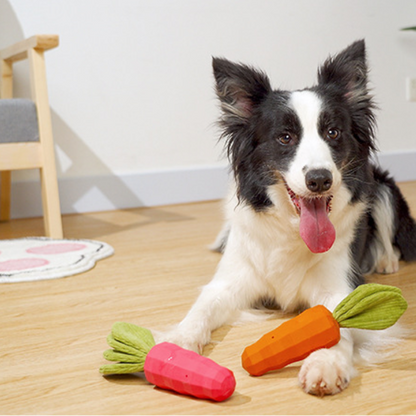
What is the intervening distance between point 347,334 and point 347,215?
448 millimetres

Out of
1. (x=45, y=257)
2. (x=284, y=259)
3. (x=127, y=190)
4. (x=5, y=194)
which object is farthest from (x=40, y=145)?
(x=284, y=259)

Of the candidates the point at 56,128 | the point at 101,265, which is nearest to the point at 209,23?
the point at 56,128

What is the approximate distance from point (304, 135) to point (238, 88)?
28cm

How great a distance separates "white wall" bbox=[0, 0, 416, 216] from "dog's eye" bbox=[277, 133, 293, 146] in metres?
2.47

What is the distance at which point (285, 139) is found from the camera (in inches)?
63.6

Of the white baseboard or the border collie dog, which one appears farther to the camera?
the white baseboard

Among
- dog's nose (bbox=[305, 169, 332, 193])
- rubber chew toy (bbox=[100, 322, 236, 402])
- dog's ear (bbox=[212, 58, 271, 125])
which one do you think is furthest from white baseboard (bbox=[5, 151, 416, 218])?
rubber chew toy (bbox=[100, 322, 236, 402])

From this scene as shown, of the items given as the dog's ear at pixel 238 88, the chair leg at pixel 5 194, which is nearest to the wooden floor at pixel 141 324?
the dog's ear at pixel 238 88

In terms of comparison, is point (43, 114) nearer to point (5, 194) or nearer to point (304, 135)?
point (5, 194)

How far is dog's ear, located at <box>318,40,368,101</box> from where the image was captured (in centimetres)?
173

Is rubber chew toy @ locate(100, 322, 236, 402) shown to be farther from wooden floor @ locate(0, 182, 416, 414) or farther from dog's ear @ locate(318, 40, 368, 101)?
dog's ear @ locate(318, 40, 368, 101)

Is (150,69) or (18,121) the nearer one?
(18,121)

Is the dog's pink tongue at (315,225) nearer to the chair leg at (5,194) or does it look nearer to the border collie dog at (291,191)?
the border collie dog at (291,191)

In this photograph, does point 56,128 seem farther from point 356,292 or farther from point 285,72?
point 356,292
